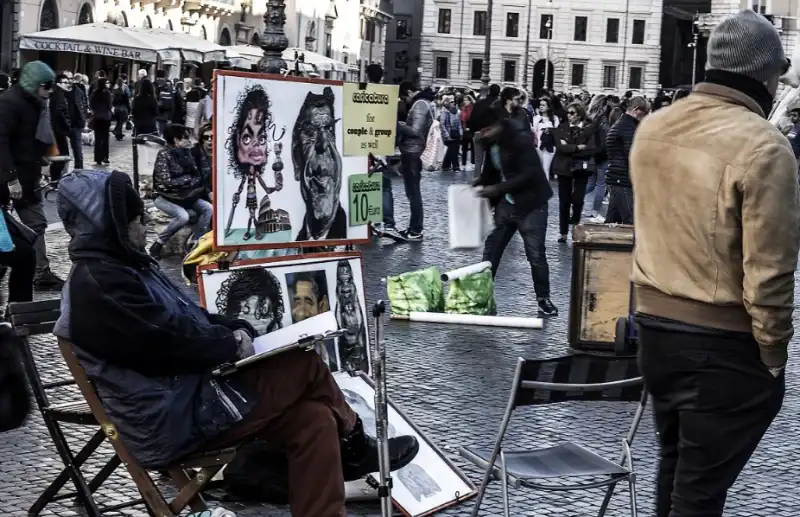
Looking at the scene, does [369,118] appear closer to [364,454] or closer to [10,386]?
[364,454]

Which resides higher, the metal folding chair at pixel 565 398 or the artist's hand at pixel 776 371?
the artist's hand at pixel 776 371

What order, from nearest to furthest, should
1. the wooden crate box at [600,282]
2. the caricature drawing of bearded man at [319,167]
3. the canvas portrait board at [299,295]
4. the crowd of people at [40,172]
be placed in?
the canvas portrait board at [299,295] → the caricature drawing of bearded man at [319,167] → the crowd of people at [40,172] → the wooden crate box at [600,282]

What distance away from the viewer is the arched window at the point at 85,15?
37.7 metres

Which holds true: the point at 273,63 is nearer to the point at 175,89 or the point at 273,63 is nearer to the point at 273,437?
the point at 273,437

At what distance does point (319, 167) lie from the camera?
5789 mm

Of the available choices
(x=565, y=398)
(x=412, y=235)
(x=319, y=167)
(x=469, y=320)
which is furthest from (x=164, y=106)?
(x=565, y=398)

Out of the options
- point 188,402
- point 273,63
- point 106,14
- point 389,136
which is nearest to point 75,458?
point 188,402

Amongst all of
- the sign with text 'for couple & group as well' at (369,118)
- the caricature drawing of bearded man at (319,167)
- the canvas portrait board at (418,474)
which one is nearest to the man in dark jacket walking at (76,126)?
the sign with text 'for couple & group as well' at (369,118)

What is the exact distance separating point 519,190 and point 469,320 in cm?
95

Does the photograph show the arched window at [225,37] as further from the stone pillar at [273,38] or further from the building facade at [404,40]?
the stone pillar at [273,38]

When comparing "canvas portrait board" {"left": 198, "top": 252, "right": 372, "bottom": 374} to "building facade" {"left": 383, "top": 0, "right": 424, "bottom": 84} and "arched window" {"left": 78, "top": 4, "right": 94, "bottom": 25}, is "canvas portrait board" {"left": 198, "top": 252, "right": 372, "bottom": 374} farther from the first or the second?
"building facade" {"left": 383, "top": 0, "right": 424, "bottom": 84}

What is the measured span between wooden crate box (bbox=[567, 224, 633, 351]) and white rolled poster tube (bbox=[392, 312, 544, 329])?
32.4 inches

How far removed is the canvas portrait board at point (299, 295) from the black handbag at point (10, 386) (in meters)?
2.11

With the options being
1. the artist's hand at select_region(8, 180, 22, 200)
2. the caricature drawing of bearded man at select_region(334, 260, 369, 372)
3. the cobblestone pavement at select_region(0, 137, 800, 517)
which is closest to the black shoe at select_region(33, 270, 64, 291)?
the cobblestone pavement at select_region(0, 137, 800, 517)
